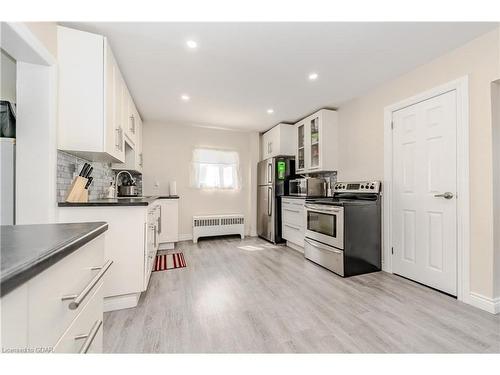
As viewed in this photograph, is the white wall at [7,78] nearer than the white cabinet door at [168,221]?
Yes

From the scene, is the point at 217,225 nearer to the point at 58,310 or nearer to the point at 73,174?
the point at 73,174

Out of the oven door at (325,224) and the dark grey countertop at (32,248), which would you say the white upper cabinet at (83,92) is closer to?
the dark grey countertop at (32,248)

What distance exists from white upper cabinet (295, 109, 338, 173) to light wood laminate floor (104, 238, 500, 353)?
5.51ft

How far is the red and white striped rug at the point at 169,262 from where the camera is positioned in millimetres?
2730

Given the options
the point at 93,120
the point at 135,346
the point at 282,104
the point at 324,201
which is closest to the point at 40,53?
the point at 93,120

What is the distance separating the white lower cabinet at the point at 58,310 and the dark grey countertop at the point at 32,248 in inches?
1.2

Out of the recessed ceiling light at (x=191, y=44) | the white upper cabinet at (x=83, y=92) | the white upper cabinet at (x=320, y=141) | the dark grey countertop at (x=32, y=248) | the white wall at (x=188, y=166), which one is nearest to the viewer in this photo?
the dark grey countertop at (x=32, y=248)

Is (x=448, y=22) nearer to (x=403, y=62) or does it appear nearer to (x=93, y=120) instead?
(x=403, y=62)

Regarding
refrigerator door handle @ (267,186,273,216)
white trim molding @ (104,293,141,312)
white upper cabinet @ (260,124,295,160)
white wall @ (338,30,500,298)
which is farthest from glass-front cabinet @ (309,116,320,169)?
white trim molding @ (104,293,141,312)

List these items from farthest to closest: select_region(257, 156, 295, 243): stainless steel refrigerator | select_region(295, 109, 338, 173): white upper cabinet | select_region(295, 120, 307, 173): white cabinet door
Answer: select_region(257, 156, 295, 243): stainless steel refrigerator < select_region(295, 120, 307, 173): white cabinet door < select_region(295, 109, 338, 173): white upper cabinet

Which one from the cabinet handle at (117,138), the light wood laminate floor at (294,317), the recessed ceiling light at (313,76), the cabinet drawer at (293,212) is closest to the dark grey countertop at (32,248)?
the light wood laminate floor at (294,317)

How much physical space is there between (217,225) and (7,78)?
10.9 feet

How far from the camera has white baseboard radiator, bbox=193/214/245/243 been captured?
416 centimetres

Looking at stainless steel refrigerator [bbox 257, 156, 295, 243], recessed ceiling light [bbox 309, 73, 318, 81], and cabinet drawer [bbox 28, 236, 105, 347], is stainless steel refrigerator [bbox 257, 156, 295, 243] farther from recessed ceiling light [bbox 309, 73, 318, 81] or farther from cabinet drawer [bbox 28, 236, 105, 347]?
cabinet drawer [bbox 28, 236, 105, 347]
